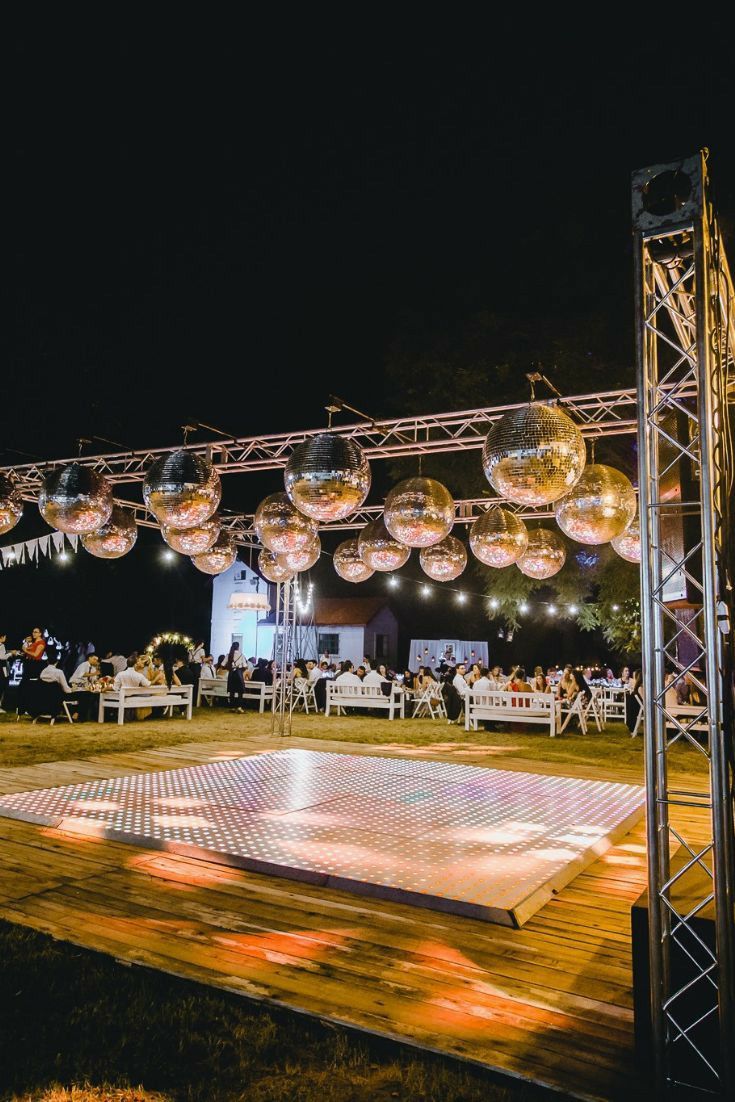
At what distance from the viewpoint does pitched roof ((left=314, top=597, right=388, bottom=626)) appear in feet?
98.8

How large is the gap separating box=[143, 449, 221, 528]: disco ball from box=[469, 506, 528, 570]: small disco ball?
112 inches

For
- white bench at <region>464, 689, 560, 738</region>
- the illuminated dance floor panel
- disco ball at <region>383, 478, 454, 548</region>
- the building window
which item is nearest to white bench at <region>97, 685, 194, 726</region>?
white bench at <region>464, 689, 560, 738</region>

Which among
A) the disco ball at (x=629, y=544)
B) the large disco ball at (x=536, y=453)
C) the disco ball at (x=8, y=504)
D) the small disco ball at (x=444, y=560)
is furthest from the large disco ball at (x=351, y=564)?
the large disco ball at (x=536, y=453)

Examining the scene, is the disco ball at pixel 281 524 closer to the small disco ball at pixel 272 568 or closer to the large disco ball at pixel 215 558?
the large disco ball at pixel 215 558

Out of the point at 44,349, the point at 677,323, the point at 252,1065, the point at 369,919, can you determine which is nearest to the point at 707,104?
the point at 677,323

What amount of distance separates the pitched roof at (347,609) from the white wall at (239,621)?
3.29 metres

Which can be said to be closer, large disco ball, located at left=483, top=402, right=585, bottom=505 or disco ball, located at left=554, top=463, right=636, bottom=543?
large disco ball, located at left=483, top=402, right=585, bottom=505

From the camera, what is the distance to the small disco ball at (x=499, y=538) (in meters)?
7.43

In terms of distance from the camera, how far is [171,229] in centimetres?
693

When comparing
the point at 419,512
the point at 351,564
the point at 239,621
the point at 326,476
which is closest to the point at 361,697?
the point at 351,564

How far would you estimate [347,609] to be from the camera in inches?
1212

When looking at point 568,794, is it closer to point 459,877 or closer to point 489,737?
point 459,877

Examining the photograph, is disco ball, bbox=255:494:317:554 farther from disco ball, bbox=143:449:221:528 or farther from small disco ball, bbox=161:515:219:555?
disco ball, bbox=143:449:221:528

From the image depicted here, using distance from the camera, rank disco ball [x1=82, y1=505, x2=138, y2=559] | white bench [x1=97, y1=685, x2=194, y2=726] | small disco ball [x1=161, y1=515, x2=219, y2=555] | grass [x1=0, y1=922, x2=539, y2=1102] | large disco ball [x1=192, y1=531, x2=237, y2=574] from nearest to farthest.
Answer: grass [x1=0, y1=922, x2=539, y2=1102], small disco ball [x1=161, y1=515, x2=219, y2=555], disco ball [x1=82, y1=505, x2=138, y2=559], large disco ball [x1=192, y1=531, x2=237, y2=574], white bench [x1=97, y1=685, x2=194, y2=726]
